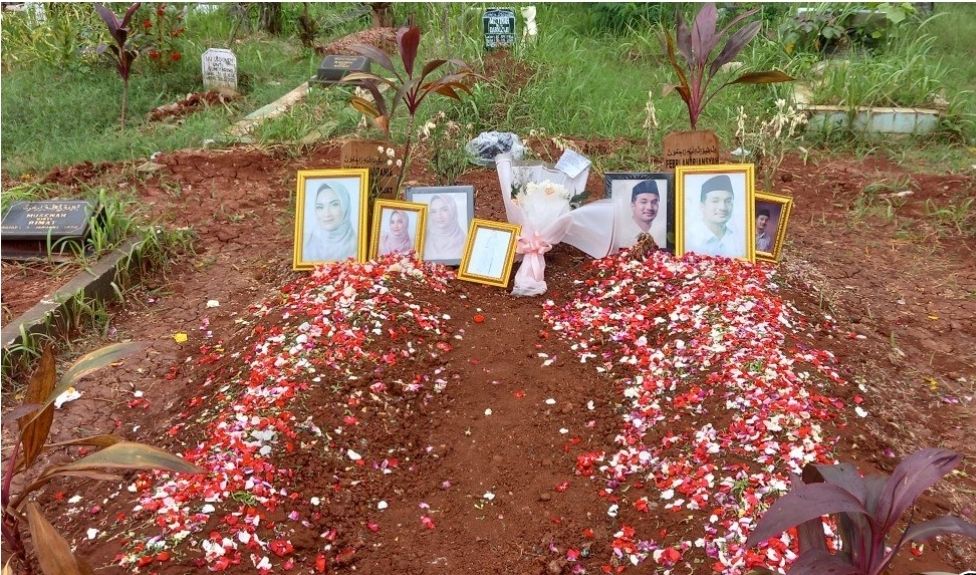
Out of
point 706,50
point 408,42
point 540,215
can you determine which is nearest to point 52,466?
point 540,215

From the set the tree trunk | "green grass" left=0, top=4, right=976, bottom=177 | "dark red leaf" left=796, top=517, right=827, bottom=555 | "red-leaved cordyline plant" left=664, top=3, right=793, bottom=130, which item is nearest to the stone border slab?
"green grass" left=0, top=4, right=976, bottom=177

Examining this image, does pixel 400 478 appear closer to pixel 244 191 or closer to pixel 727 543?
pixel 727 543

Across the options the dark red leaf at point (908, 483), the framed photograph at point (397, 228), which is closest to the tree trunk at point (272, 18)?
the framed photograph at point (397, 228)

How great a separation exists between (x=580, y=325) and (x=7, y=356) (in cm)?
218

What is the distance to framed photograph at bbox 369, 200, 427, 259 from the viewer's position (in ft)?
11.6

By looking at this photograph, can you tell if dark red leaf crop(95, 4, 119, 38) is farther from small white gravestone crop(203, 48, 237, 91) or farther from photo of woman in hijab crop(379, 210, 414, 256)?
photo of woman in hijab crop(379, 210, 414, 256)

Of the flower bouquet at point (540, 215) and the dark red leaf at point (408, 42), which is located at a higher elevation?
the dark red leaf at point (408, 42)

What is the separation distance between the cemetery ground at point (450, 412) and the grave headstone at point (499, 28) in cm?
206

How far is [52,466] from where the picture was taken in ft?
6.27

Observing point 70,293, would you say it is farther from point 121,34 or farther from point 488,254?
point 121,34

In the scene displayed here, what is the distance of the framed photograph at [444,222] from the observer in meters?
3.62

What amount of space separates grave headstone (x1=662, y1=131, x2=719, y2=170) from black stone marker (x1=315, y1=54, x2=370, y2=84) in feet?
10.4

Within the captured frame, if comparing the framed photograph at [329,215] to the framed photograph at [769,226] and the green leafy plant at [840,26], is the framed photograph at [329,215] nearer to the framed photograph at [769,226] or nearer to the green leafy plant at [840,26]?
the framed photograph at [769,226]

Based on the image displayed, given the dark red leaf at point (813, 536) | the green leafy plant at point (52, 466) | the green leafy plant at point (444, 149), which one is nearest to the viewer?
the dark red leaf at point (813, 536)
